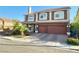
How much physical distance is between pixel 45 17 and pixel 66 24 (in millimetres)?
632

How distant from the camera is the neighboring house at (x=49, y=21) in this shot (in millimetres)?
6817

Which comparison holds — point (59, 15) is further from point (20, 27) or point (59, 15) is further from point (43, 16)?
point (20, 27)

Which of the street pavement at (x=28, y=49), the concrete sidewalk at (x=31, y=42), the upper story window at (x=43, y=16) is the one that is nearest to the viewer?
the street pavement at (x=28, y=49)

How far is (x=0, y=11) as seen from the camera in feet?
22.1

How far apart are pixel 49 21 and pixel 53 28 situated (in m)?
0.22

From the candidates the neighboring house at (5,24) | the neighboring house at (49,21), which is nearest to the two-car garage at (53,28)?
the neighboring house at (49,21)

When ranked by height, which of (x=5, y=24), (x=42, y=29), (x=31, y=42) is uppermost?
(x=5, y=24)

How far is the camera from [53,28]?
7.01m

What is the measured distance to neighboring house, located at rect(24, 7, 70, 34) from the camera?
268 inches

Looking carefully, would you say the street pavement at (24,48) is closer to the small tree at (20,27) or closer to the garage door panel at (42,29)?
the small tree at (20,27)

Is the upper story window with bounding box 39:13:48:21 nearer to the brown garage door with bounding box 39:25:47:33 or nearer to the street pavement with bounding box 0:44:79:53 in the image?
the brown garage door with bounding box 39:25:47:33

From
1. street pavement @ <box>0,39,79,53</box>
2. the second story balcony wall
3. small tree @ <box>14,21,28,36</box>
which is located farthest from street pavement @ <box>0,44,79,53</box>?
Answer: the second story balcony wall

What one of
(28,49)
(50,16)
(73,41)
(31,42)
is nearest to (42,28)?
(50,16)
